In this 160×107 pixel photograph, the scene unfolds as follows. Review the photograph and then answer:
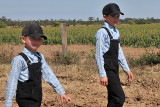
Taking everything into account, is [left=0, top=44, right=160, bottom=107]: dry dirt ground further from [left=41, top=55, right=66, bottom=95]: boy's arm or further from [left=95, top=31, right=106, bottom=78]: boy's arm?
[left=41, top=55, right=66, bottom=95]: boy's arm

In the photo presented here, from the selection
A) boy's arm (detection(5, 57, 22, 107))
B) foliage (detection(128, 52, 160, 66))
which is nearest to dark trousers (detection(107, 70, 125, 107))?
boy's arm (detection(5, 57, 22, 107))

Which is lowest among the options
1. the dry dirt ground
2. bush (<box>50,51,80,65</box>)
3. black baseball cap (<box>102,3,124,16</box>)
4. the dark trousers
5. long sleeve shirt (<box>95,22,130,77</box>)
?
the dry dirt ground

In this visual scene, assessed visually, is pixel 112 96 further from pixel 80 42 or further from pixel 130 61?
pixel 80 42

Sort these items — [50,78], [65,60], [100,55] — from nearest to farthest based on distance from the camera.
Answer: [50,78], [100,55], [65,60]

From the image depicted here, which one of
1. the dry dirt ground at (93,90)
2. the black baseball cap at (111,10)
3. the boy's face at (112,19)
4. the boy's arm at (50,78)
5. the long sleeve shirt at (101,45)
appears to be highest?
the black baseball cap at (111,10)

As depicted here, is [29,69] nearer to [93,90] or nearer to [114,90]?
[114,90]

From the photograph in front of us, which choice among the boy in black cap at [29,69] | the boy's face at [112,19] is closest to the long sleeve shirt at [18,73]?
the boy in black cap at [29,69]

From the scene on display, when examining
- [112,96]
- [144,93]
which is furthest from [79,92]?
[112,96]

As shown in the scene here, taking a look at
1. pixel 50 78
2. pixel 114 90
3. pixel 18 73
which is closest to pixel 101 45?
pixel 114 90

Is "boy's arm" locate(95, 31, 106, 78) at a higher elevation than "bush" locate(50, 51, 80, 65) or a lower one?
higher

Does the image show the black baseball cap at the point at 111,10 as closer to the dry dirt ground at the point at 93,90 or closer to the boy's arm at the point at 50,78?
the boy's arm at the point at 50,78

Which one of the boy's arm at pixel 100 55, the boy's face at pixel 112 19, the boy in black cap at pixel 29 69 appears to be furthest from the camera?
the boy's face at pixel 112 19

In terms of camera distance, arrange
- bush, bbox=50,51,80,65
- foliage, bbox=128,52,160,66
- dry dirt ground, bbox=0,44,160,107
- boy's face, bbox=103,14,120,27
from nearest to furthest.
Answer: boy's face, bbox=103,14,120,27 < dry dirt ground, bbox=0,44,160,107 < foliage, bbox=128,52,160,66 < bush, bbox=50,51,80,65

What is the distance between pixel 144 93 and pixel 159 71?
173 cm
